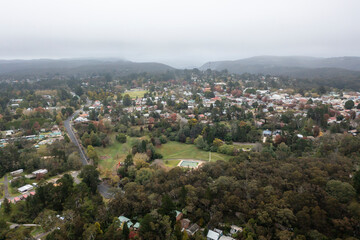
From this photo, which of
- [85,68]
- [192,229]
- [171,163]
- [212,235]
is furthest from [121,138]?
[85,68]

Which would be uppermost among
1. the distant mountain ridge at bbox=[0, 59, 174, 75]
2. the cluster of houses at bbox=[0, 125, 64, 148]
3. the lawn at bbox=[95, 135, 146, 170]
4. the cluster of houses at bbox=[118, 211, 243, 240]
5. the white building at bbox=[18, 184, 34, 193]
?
the distant mountain ridge at bbox=[0, 59, 174, 75]

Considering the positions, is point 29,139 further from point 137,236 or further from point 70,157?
point 137,236

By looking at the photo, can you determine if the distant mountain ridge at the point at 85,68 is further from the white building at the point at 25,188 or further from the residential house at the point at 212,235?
the residential house at the point at 212,235

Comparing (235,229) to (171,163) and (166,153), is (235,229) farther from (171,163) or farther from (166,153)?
(166,153)

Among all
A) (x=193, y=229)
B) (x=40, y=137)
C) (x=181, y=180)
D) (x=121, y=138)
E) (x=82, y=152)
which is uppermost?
(x=181, y=180)

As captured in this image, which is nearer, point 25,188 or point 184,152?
point 25,188

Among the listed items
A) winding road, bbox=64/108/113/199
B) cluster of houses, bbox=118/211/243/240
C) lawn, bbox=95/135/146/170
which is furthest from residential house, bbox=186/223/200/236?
lawn, bbox=95/135/146/170

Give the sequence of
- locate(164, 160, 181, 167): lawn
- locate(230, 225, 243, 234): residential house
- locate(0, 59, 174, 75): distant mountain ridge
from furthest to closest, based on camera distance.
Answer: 1. locate(0, 59, 174, 75): distant mountain ridge
2. locate(164, 160, 181, 167): lawn
3. locate(230, 225, 243, 234): residential house

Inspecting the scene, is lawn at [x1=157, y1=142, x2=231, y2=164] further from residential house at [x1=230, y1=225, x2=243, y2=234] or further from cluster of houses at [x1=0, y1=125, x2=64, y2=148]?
cluster of houses at [x1=0, y1=125, x2=64, y2=148]

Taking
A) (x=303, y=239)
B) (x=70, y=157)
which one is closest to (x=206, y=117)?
(x=70, y=157)
